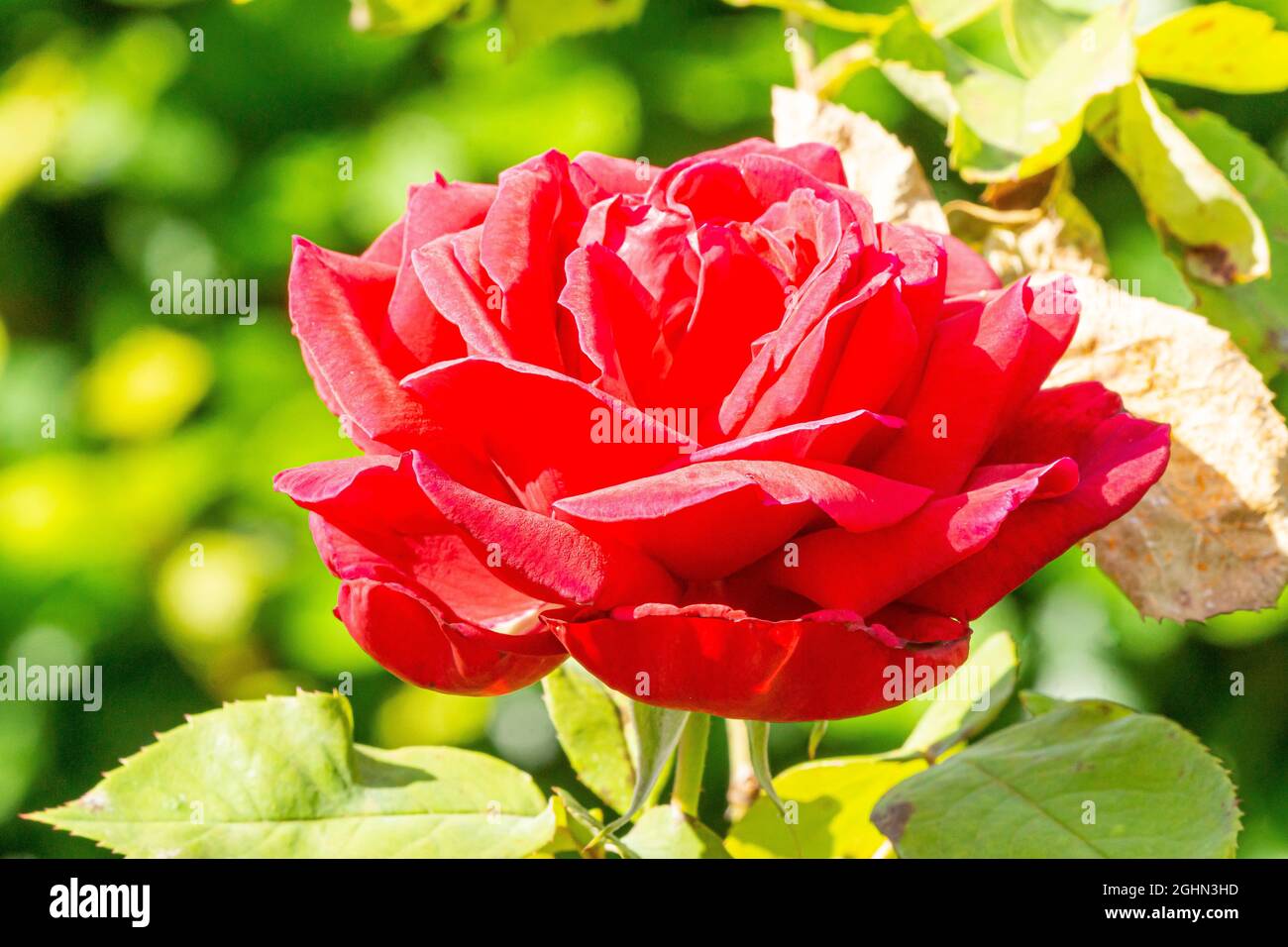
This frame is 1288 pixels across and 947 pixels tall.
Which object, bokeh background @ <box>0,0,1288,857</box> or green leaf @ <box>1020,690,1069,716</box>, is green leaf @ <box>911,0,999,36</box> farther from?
bokeh background @ <box>0,0,1288,857</box>

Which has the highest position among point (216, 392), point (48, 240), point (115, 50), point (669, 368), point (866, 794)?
point (115, 50)

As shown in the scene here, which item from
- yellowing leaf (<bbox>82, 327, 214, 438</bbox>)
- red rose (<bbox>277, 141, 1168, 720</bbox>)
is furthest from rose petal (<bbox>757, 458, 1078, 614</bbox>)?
yellowing leaf (<bbox>82, 327, 214, 438</bbox>)

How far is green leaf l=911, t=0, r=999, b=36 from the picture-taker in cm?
61

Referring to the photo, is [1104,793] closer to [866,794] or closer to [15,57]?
[866,794]

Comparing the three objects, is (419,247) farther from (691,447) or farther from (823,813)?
(823,813)

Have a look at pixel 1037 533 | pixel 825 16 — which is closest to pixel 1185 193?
pixel 825 16

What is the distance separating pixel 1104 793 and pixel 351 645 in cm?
80

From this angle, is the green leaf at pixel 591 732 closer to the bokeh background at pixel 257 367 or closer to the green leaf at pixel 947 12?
the green leaf at pixel 947 12

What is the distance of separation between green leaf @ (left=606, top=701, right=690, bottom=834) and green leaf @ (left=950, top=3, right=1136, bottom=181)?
0.30m

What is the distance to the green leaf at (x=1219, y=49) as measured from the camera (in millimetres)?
598

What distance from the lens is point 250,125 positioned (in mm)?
1199

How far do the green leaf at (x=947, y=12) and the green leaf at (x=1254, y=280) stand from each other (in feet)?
0.37

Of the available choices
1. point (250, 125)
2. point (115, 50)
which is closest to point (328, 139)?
point (250, 125)

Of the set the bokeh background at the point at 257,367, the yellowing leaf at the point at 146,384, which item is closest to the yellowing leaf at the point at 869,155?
the bokeh background at the point at 257,367
